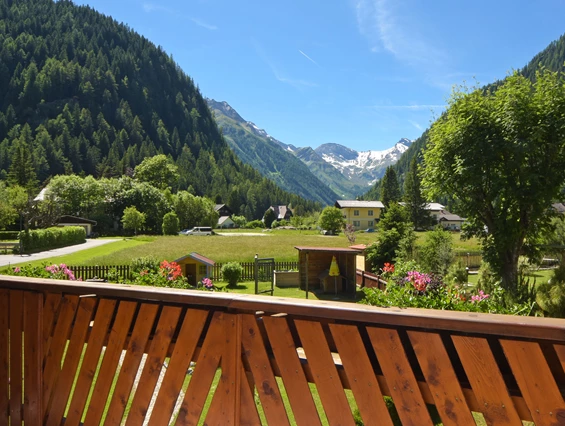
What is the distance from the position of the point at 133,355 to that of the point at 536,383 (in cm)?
193

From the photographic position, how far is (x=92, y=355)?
7.84 feet

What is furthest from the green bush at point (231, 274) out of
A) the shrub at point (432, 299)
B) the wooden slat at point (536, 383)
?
the wooden slat at point (536, 383)

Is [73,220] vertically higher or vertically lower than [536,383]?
lower

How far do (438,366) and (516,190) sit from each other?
12285 millimetres

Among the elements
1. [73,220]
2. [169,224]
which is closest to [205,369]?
[169,224]

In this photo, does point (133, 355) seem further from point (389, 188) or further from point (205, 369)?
point (389, 188)

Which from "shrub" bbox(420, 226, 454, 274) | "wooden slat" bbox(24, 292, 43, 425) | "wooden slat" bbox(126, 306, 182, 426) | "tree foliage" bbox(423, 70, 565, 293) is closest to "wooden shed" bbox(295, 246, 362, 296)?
"shrub" bbox(420, 226, 454, 274)

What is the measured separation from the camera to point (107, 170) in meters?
111

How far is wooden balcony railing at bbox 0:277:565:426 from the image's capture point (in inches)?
59.0

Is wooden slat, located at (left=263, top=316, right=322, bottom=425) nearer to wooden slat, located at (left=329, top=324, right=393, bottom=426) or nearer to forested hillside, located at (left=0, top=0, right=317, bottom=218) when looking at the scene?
wooden slat, located at (left=329, top=324, right=393, bottom=426)

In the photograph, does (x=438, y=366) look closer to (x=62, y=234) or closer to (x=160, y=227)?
(x=62, y=234)

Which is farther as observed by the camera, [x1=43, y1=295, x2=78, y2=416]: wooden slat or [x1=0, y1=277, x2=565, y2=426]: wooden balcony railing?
[x1=43, y1=295, x2=78, y2=416]: wooden slat

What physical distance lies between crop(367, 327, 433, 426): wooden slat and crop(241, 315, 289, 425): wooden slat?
1.74 feet

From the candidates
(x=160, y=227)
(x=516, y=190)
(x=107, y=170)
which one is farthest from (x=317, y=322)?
(x=107, y=170)
